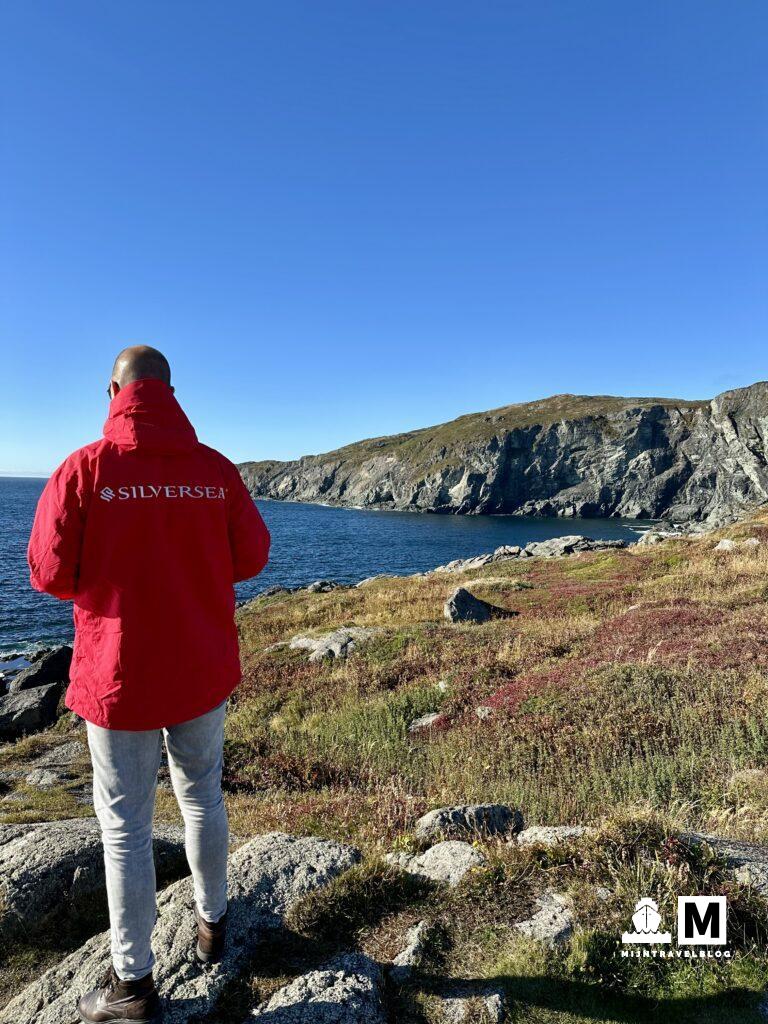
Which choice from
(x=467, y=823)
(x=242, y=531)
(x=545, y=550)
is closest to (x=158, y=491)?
(x=242, y=531)

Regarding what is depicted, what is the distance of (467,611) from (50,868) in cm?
1468

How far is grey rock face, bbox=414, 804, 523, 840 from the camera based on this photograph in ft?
15.3

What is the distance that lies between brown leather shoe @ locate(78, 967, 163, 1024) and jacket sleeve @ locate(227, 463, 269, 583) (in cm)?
209

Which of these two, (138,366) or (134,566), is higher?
(138,366)

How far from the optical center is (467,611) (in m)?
17.8


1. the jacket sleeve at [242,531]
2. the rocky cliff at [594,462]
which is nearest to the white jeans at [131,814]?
the jacket sleeve at [242,531]

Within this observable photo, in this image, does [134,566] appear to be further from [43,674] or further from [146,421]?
[43,674]

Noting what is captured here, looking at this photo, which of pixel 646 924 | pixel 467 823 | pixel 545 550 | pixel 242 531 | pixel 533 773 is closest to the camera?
pixel 646 924

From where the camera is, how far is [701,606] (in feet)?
44.4

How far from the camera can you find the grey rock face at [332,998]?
2.76 meters

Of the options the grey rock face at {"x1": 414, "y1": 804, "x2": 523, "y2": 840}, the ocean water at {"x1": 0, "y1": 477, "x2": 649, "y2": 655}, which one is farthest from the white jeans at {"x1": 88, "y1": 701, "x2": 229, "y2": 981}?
the ocean water at {"x1": 0, "y1": 477, "x2": 649, "y2": 655}

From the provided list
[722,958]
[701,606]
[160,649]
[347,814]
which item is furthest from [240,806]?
[701,606]

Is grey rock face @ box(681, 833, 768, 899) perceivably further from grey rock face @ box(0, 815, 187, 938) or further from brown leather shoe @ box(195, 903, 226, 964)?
grey rock face @ box(0, 815, 187, 938)

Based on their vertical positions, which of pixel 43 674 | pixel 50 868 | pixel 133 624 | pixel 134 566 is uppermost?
pixel 134 566
